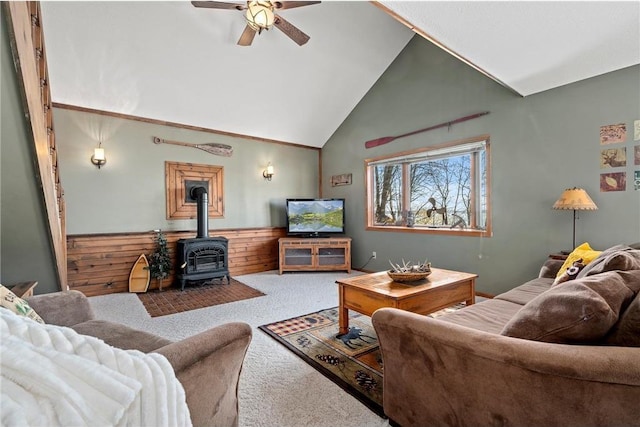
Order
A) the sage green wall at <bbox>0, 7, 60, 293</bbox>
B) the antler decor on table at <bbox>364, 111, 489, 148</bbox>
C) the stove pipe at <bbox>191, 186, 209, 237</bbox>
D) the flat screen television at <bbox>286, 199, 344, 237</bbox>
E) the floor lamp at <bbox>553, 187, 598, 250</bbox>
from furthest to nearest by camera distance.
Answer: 1. the flat screen television at <bbox>286, 199, 344, 237</bbox>
2. the stove pipe at <bbox>191, 186, 209, 237</bbox>
3. the antler decor on table at <bbox>364, 111, 489, 148</bbox>
4. the floor lamp at <bbox>553, 187, 598, 250</bbox>
5. the sage green wall at <bbox>0, 7, 60, 293</bbox>

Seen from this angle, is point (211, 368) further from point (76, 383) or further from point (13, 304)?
point (13, 304)

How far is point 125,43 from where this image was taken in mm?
3438

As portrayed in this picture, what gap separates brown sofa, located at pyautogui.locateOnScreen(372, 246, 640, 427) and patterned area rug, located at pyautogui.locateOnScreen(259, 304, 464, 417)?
18.9 inches

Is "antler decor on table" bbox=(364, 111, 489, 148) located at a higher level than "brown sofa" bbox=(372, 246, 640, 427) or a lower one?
higher

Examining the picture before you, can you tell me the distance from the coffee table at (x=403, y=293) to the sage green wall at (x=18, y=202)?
2294 millimetres

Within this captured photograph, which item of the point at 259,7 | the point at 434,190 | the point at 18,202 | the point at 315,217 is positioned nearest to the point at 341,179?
the point at 315,217

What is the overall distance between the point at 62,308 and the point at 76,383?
1.39 metres

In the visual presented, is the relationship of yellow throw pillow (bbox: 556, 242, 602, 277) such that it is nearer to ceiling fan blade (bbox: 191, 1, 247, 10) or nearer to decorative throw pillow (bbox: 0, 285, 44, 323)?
decorative throw pillow (bbox: 0, 285, 44, 323)

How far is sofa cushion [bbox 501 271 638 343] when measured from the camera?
3.14 ft

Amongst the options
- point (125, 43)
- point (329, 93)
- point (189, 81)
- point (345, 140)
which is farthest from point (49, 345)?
point (345, 140)

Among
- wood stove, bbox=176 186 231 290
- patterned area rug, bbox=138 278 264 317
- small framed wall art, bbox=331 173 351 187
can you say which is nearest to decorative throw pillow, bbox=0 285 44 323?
patterned area rug, bbox=138 278 264 317

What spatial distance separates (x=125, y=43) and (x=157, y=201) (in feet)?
6.85

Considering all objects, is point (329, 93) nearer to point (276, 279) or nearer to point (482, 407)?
point (276, 279)

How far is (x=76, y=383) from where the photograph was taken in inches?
27.3
